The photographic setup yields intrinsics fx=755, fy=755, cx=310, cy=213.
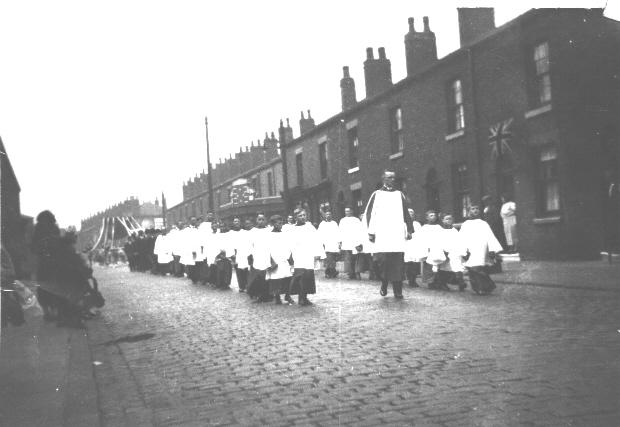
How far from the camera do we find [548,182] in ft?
63.2

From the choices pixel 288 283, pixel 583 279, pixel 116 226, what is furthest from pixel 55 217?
pixel 116 226

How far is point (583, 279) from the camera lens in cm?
1289

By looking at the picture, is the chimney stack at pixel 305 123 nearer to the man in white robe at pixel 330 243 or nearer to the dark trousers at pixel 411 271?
the man in white robe at pixel 330 243

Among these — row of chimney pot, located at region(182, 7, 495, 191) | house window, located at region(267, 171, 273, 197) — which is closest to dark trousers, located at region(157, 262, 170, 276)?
row of chimney pot, located at region(182, 7, 495, 191)

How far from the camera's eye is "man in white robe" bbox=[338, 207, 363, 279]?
18203 mm

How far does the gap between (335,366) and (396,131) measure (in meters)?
21.8

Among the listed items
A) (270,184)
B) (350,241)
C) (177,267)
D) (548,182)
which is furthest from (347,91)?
(270,184)

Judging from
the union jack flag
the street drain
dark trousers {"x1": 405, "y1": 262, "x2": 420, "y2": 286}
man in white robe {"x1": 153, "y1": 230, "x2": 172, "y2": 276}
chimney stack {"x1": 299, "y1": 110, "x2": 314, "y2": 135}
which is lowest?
the street drain

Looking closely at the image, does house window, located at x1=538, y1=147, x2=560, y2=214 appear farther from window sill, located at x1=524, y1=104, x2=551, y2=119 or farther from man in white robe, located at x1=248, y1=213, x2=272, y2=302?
man in white robe, located at x1=248, y1=213, x2=272, y2=302

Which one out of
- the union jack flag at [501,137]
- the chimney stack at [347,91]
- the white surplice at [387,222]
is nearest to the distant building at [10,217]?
the white surplice at [387,222]

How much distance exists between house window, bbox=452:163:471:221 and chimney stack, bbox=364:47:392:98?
8063mm

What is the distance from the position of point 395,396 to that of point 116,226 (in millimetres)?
59849

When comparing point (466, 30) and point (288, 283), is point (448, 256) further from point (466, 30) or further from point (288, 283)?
point (466, 30)

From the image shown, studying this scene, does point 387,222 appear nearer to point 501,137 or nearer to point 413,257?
point 413,257
